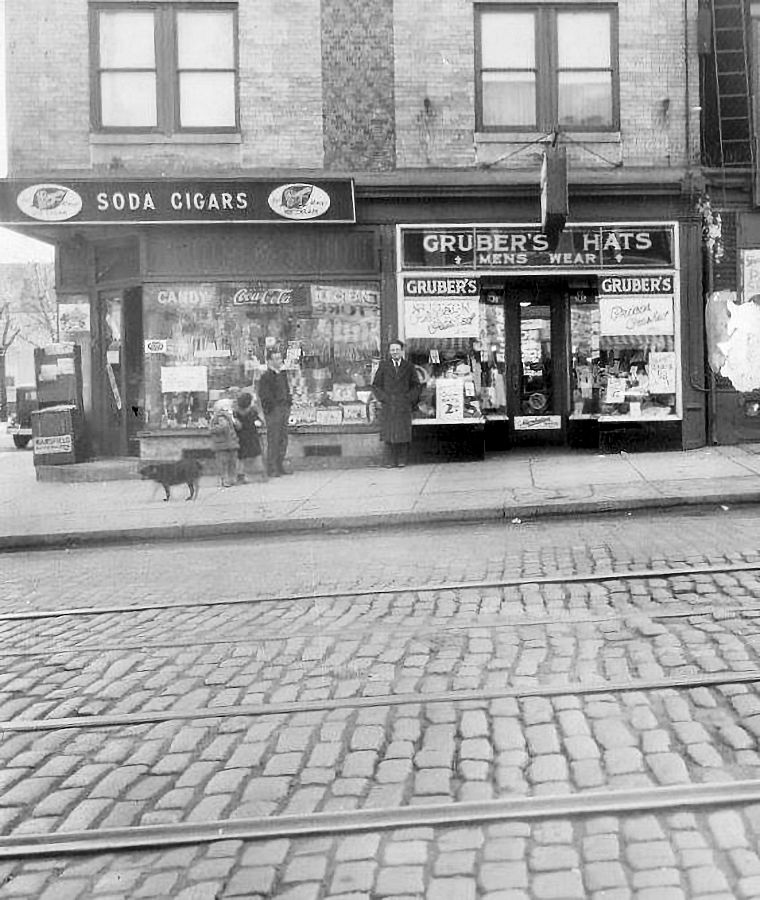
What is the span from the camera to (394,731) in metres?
3.86

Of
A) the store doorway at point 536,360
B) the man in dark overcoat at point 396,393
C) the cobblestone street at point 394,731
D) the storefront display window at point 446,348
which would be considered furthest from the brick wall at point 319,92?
the cobblestone street at point 394,731

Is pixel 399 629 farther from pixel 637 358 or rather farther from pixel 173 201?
pixel 637 358

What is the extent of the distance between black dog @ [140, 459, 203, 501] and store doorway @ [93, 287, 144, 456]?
12.9 feet

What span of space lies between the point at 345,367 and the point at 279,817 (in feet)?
37.6

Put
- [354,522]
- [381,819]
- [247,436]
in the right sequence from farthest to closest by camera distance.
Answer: [247,436]
[354,522]
[381,819]

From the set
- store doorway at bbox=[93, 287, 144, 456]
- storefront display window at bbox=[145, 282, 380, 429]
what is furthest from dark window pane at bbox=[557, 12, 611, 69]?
store doorway at bbox=[93, 287, 144, 456]

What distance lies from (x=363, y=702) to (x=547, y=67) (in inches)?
490

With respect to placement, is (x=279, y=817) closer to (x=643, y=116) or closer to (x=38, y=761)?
(x=38, y=761)

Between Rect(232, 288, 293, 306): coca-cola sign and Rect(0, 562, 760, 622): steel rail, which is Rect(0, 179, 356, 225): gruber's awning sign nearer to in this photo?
Rect(232, 288, 293, 306): coca-cola sign

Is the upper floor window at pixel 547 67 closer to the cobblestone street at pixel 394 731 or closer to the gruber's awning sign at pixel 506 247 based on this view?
the gruber's awning sign at pixel 506 247

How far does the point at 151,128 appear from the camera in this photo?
1409 centimetres

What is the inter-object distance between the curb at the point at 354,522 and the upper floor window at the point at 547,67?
22.4 feet

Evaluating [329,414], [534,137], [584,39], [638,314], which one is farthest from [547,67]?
[329,414]

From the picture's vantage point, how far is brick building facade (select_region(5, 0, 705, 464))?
13.9 meters
